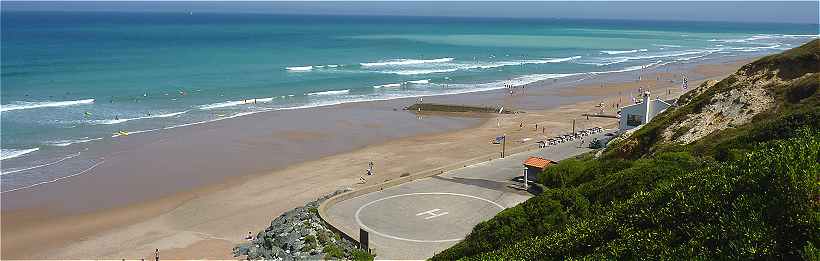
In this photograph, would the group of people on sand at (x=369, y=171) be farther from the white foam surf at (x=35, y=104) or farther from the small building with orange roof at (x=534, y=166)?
the white foam surf at (x=35, y=104)

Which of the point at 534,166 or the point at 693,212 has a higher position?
the point at 693,212

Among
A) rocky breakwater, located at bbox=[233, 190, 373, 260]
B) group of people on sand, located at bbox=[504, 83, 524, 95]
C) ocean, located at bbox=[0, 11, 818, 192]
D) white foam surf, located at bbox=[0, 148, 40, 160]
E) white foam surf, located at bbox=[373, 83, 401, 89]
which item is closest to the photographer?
rocky breakwater, located at bbox=[233, 190, 373, 260]

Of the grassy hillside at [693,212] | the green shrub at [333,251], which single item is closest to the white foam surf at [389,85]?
the green shrub at [333,251]

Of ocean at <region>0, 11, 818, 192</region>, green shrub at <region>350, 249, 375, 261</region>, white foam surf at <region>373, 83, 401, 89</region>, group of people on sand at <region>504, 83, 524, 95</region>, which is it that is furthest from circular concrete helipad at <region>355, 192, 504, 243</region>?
white foam surf at <region>373, 83, 401, 89</region>

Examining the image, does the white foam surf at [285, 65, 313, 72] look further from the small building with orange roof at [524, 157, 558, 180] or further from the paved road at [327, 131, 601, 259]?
the small building with orange roof at [524, 157, 558, 180]

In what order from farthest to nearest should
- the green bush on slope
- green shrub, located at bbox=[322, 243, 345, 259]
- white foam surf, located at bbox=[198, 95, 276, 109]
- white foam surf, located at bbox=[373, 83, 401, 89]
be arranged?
1. white foam surf, located at bbox=[373, 83, 401, 89]
2. white foam surf, located at bbox=[198, 95, 276, 109]
3. green shrub, located at bbox=[322, 243, 345, 259]
4. the green bush on slope

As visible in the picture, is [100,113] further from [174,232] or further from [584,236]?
[584,236]

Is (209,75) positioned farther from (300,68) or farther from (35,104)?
(35,104)

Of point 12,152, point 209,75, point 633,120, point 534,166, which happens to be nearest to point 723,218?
point 534,166
